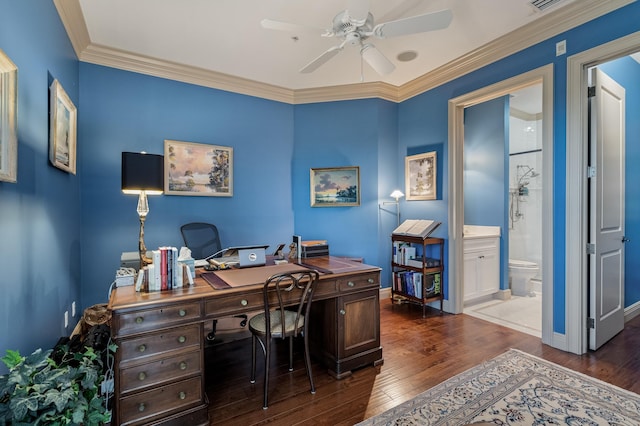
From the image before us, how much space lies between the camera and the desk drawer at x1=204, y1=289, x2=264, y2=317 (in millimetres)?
1856

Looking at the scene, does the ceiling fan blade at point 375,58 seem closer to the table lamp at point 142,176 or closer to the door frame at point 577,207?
the door frame at point 577,207

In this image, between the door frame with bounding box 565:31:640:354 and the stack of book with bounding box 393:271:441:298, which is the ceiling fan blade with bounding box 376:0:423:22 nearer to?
the door frame with bounding box 565:31:640:354

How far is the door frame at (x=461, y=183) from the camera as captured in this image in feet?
9.16

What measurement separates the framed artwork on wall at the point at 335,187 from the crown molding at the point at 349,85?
1047 mm

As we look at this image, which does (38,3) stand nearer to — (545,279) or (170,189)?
(170,189)

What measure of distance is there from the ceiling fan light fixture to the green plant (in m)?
3.73

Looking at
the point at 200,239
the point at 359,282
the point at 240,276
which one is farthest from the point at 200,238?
the point at 359,282

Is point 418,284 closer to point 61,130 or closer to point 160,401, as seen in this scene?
point 160,401

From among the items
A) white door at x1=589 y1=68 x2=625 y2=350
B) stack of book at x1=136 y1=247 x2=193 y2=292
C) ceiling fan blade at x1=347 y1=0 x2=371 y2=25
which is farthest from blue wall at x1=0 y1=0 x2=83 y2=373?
white door at x1=589 y1=68 x2=625 y2=350

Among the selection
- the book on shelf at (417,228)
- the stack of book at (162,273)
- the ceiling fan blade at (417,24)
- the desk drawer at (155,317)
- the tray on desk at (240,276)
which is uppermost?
the ceiling fan blade at (417,24)

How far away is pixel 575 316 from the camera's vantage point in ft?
8.66

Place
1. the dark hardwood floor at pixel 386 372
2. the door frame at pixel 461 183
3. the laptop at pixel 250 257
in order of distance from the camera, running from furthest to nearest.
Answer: the door frame at pixel 461 183 → the laptop at pixel 250 257 → the dark hardwood floor at pixel 386 372

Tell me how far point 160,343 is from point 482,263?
3937mm

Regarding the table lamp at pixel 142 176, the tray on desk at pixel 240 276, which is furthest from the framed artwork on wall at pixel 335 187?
the table lamp at pixel 142 176
